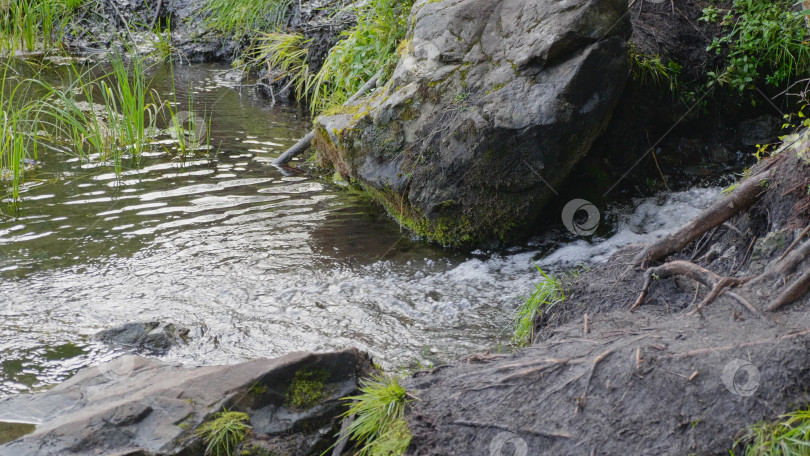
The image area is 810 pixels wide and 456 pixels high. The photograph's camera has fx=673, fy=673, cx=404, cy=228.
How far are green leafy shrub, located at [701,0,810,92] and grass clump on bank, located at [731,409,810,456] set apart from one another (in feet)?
16.1

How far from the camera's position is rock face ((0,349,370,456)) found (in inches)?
113

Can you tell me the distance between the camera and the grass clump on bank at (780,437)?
215cm

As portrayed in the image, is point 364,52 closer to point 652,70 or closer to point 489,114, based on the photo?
point 489,114

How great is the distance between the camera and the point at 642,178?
645cm

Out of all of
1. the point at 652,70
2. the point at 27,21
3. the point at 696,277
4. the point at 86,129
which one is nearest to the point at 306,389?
the point at 696,277

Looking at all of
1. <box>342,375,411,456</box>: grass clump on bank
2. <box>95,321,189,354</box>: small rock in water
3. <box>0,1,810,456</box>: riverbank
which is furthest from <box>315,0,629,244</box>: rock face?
<box>342,375,411,456</box>: grass clump on bank

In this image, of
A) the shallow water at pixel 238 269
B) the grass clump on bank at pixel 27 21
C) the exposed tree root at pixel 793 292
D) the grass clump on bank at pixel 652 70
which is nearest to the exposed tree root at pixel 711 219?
the exposed tree root at pixel 793 292

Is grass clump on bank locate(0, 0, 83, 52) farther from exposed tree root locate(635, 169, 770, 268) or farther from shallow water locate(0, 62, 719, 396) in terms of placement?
exposed tree root locate(635, 169, 770, 268)

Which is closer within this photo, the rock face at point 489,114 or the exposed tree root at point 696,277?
the exposed tree root at point 696,277

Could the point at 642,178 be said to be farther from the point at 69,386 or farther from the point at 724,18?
the point at 69,386

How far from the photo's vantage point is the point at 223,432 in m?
2.93

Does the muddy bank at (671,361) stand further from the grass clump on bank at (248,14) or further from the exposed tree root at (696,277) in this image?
the grass clump on bank at (248,14)

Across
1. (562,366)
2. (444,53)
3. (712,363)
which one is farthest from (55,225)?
(712,363)

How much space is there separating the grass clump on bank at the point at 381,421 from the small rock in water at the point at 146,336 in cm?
166
